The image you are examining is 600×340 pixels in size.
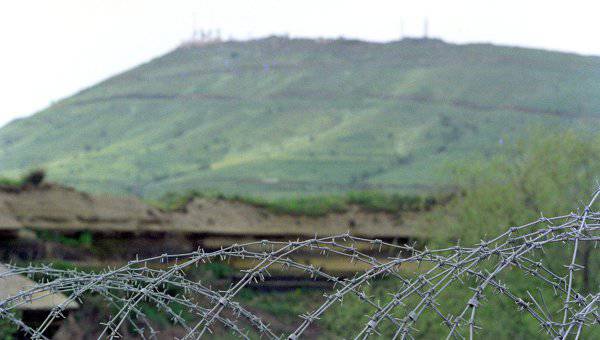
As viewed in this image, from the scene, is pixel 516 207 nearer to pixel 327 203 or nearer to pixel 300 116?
pixel 327 203

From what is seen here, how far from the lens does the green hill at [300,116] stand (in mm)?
78062

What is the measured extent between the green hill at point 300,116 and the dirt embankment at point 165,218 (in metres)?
19.1

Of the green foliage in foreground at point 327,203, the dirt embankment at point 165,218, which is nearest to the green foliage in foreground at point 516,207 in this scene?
the dirt embankment at point 165,218

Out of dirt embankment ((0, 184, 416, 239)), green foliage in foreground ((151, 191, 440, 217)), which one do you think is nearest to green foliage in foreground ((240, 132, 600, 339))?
dirt embankment ((0, 184, 416, 239))

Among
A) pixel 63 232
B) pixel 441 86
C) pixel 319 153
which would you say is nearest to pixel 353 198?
pixel 63 232

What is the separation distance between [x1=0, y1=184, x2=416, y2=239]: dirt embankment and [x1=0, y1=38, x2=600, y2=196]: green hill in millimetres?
19141

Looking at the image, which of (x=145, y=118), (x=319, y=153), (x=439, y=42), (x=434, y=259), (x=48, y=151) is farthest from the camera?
(x=439, y=42)

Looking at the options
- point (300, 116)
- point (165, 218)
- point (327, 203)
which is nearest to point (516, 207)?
point (165, 218)

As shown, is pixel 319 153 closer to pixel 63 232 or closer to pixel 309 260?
pixel 309 260

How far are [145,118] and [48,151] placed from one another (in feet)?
40.5

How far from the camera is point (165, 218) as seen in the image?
42719 millimetres

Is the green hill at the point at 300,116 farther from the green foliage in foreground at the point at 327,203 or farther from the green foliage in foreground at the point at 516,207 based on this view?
the green foliage in foreground at the point at 516,207

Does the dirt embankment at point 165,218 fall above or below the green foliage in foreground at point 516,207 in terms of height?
below

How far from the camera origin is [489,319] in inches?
1058
